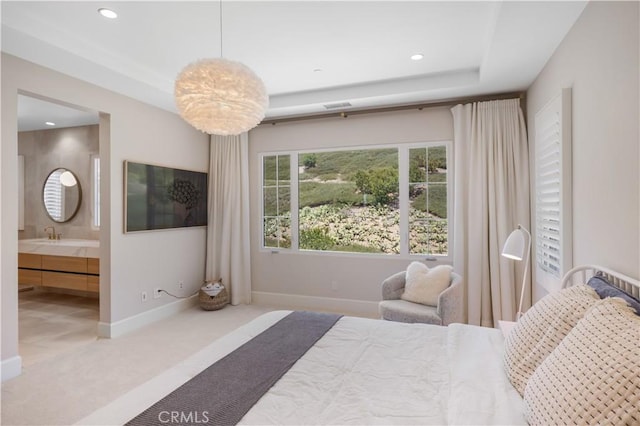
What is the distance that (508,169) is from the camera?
3.58m

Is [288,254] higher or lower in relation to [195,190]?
lower

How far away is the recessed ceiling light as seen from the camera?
233cm

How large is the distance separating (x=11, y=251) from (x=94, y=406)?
1.41 m

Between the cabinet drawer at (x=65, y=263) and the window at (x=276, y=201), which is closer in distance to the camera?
the cabinet drawer at (x=65, y=263)

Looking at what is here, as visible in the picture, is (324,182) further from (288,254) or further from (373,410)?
(373,410)

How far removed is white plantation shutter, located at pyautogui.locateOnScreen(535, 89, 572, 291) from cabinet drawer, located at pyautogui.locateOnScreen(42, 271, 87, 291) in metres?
4.94

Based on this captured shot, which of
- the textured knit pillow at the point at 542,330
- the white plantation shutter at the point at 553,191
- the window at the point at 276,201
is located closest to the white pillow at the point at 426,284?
the white plantation shutter at the point at 553,191

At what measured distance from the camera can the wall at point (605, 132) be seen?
157cm

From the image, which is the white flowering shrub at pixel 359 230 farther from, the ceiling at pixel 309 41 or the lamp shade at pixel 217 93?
the lamp shade at pixel 217 93

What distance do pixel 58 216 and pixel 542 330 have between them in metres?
6.22

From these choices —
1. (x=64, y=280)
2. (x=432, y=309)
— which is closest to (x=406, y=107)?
(x=432, y=309)

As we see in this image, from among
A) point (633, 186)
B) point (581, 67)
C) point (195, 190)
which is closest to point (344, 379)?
point (633, 186)

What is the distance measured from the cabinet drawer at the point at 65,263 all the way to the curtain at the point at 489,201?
4.43 meters

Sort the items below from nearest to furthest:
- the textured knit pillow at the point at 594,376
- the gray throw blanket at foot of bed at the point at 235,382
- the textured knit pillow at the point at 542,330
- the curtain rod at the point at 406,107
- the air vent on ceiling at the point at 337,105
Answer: the textured knit pillow at the point at 594,376
the gray throw blanket at foot of bed at the point at 235,382
the textured knit pillow at the point at 542,330
the curtain rod at the point at 406,107
the air vent on ceiling at the point at 337,105
